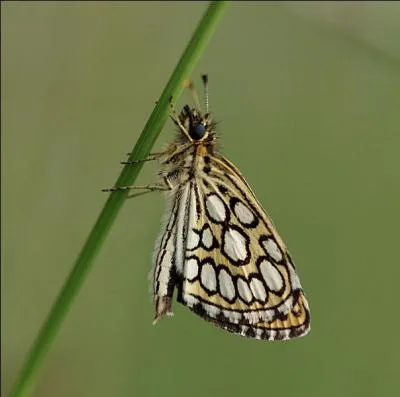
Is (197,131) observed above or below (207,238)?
above

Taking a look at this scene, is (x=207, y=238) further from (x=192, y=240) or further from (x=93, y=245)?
(x=93, y=245)

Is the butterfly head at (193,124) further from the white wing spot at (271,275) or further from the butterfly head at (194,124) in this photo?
the white wing spot at (271,275)

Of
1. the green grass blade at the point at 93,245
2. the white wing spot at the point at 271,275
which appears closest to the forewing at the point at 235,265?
the white wing spot at the point at 271,275

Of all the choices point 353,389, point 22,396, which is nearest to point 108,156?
point 353,389

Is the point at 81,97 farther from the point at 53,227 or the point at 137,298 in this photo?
the point at 137,298

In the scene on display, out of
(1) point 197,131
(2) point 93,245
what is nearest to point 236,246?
(1) point 197,131
